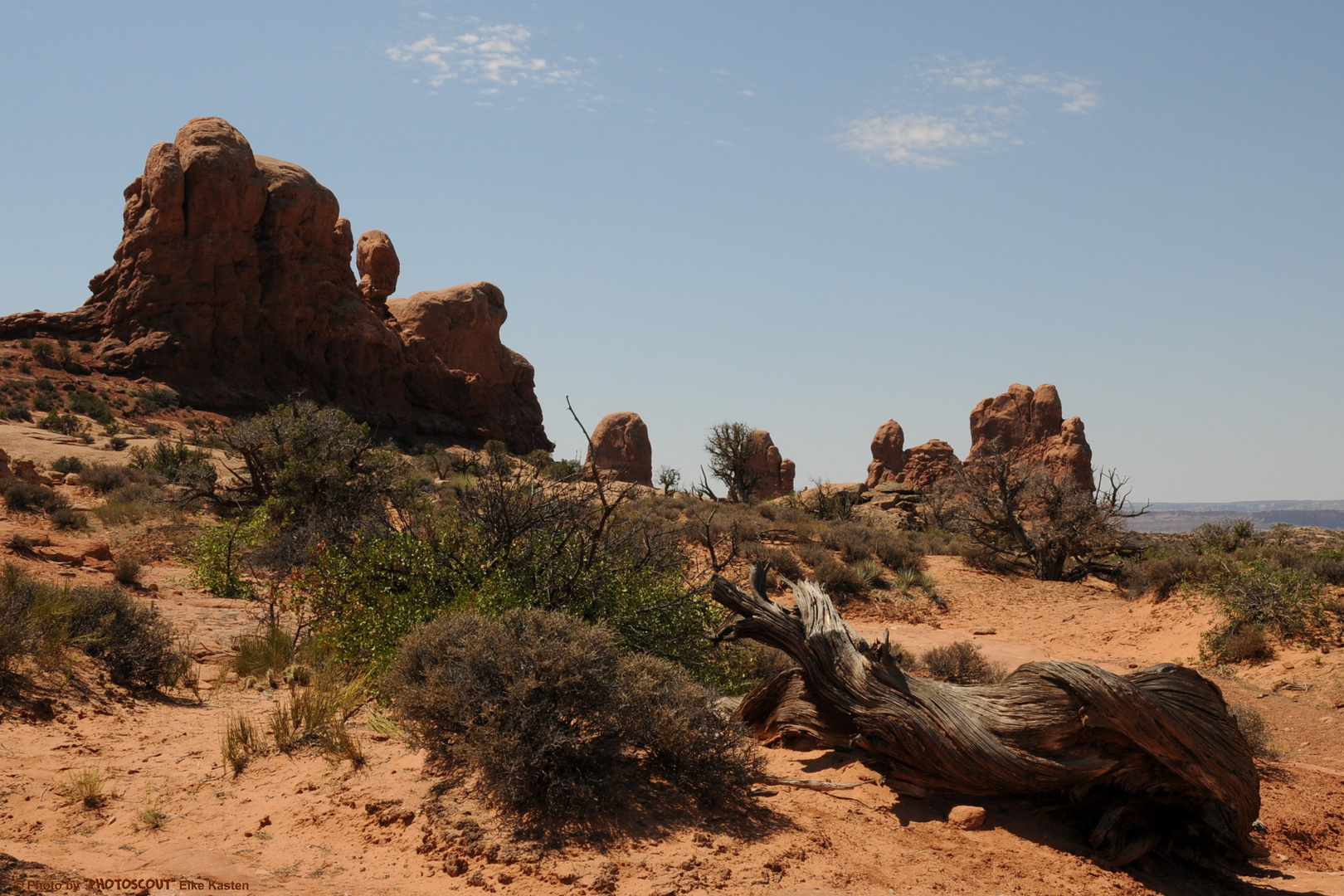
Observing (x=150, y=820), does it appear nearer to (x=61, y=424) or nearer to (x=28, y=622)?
(x=28, y=622)

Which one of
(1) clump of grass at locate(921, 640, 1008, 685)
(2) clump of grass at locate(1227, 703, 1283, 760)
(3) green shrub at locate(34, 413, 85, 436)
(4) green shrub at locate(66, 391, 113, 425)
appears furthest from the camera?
(4) green shrub at locate(66, 391, 113, 425)

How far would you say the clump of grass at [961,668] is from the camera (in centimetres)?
935

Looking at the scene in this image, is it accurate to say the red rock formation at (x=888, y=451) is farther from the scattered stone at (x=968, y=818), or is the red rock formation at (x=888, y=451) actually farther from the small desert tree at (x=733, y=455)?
the scattered stone at (x=968, y=818)

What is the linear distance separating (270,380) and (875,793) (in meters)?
41.0

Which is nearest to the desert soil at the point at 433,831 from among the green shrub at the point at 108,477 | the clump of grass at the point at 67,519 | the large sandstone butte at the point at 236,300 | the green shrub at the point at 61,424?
the clump of grass at the point at 67,519

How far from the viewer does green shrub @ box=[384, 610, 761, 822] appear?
439 centimetres

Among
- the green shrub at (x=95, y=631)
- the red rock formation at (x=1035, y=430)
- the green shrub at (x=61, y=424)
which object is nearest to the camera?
the green shrub at (x=95, y=631)

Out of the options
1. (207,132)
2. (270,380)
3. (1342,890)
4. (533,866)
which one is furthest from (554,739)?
(207,132)

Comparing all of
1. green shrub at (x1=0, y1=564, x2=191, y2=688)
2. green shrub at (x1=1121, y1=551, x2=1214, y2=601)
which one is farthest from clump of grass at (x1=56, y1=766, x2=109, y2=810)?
green shrub at (x1=1121, y1=551, x2=1214, y2=601)

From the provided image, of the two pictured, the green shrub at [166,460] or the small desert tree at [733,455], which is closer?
the green shrub at [166,460]

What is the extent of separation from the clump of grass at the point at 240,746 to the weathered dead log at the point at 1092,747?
386 centimetres

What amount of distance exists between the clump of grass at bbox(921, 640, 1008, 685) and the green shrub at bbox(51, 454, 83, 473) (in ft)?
62.8

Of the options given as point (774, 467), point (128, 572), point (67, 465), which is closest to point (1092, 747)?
point (128, 572)

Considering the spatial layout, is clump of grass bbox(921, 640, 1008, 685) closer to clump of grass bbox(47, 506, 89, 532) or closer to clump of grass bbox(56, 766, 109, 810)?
clump of grass bbox(56, 766, 109, 810)
